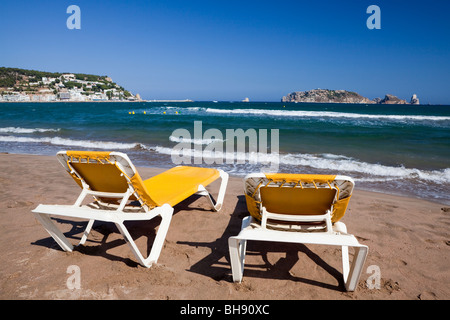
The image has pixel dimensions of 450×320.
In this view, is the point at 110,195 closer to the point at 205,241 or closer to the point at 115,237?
the point at 115,237

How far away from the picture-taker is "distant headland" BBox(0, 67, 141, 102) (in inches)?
3966

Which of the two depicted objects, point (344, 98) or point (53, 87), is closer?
point (53, 87)

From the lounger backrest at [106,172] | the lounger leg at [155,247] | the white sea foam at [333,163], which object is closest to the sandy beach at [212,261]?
the lounger leg at [155,247]

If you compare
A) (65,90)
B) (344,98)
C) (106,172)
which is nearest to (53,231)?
(106,172)

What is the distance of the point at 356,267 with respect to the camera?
7.63 feet

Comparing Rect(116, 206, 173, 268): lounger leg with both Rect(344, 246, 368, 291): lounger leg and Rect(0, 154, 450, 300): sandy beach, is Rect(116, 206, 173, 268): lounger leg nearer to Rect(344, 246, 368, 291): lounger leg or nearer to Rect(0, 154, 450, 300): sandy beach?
Rect(0, 154, 450, 300): sandy beach

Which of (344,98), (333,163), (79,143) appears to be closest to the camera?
(333,163)

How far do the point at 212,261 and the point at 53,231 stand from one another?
6.00 feet

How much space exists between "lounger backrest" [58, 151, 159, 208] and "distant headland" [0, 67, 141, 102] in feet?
392

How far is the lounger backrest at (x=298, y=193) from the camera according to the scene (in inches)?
95.4

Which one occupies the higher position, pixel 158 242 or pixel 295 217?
pixel 295 217

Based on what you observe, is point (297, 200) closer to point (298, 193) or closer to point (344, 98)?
point (298, 193)
